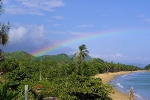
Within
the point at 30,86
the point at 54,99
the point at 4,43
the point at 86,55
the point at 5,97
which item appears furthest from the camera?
the point at 86,55

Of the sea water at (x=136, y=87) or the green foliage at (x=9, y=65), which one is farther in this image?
the green foliage at (x=9, y=65)

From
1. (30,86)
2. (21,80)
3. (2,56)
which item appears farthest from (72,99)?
(2,56)

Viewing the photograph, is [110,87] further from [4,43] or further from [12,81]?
[4,43]

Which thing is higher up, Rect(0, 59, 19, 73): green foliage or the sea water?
Rect(0, 59, 19, 73): green foliage

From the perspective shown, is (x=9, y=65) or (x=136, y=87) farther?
(x=136, y=87)

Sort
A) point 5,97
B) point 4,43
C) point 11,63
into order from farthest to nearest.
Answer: point 11,63 < point 4,43 < point 5,97

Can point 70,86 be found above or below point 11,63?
below

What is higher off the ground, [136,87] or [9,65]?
[9,65]

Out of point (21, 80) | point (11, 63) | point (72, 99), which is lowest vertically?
point (72, 99)

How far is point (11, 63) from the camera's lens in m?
73.6

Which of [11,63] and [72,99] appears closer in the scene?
[72,99]

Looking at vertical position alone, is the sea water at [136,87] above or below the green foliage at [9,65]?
below

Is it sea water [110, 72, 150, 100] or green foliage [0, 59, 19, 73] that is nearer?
sea water [110, 72, 150, 100]

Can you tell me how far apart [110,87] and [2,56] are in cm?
1571
